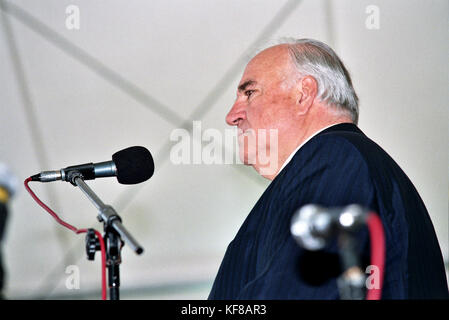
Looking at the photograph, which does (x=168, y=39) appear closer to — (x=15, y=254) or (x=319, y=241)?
(x=15, y=254)

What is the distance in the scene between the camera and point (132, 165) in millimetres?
1232

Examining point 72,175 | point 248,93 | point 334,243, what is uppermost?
point 248,93

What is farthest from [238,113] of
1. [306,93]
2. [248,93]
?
[306,93]

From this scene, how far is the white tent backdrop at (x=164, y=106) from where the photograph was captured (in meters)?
2.53

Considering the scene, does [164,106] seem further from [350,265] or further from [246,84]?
[350,265]

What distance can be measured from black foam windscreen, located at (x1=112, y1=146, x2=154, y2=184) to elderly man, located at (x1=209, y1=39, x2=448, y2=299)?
0.84ft

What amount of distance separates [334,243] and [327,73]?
617 mm

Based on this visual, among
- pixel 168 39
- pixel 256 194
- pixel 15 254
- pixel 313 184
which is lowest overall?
pixel 15 254

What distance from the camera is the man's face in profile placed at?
156 cm

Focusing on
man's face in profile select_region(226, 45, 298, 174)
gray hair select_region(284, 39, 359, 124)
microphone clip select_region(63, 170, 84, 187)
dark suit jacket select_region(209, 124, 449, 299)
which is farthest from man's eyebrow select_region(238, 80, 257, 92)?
microphone clip select_region(63, 170, 84, 187)

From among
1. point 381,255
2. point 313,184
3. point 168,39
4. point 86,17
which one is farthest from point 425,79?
point 381,255

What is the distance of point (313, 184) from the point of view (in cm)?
116

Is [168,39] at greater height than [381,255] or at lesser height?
greater

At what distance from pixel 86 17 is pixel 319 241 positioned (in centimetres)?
225
